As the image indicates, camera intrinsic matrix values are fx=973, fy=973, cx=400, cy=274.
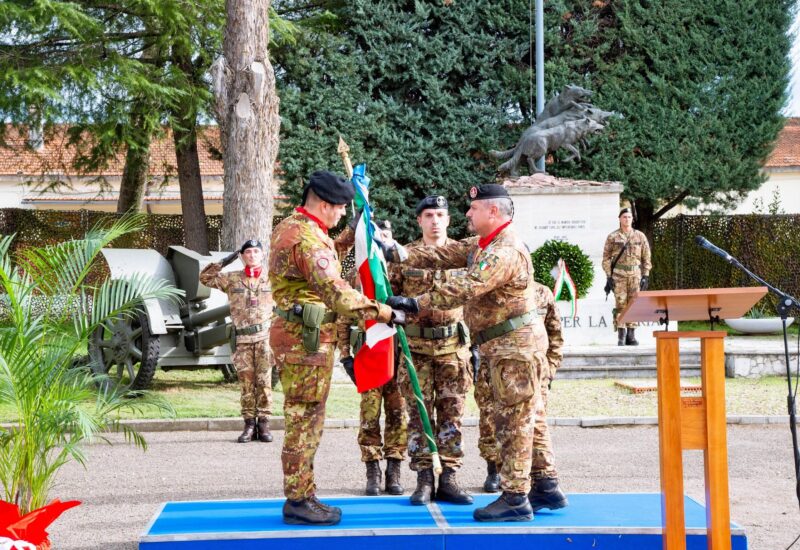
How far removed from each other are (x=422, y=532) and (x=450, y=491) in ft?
3.55

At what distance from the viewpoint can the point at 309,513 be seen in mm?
5234

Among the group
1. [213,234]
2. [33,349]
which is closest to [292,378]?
[33,349]

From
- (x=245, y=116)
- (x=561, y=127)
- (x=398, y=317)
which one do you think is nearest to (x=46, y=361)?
(x=398, y=317)

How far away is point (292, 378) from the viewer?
532 centimetres

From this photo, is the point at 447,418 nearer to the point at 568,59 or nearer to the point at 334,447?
the point at 334,447

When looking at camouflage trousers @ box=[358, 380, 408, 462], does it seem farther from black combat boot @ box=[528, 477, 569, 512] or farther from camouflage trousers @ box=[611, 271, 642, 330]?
camouflage trousers @ box=[611, 271, 642, 330]

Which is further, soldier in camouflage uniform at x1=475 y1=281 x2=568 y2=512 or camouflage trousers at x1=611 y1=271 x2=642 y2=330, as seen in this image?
camouflage trousers at x1=611 y1=271 x2=642 y2=330

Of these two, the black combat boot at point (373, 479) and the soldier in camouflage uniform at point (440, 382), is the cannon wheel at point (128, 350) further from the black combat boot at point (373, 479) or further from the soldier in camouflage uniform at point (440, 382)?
the soldier in camouflage uniform at point (440, 382)

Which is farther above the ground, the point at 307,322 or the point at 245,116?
the point at 245,116

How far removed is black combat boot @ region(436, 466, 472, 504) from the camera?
237 inches

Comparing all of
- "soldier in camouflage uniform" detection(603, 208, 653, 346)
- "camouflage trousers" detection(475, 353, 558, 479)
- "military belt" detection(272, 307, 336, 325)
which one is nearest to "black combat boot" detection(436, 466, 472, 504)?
"camouflage trousers" detection(475, 353, 558, 479)

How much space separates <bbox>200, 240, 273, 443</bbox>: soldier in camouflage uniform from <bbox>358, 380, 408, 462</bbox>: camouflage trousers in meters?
2.57

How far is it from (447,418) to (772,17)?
1769cm

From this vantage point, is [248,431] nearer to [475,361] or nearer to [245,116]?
[475,361]
